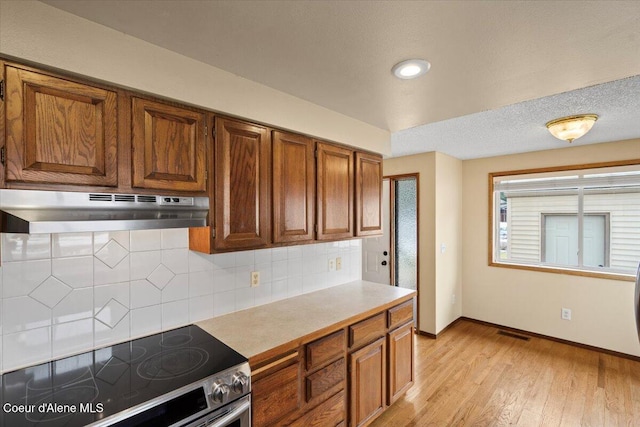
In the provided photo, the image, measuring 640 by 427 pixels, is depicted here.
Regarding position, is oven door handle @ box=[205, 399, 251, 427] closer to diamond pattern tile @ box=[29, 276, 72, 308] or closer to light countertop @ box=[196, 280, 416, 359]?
light countertop @ box=[196, 280, 416, 359]

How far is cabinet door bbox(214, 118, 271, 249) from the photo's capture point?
1608mm

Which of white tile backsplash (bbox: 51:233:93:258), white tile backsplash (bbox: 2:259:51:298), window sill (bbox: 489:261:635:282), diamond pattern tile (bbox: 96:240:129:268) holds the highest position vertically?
white tile backsplash (bbox: 51:233:93:258)

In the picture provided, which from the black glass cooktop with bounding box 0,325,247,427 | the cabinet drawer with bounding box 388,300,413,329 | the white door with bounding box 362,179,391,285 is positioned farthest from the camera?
the white door with bounding box 362,179,391,285

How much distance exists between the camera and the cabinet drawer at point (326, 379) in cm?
167

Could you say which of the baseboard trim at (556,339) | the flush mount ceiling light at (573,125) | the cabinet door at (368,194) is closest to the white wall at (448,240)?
the baseboard trim at (556,339)

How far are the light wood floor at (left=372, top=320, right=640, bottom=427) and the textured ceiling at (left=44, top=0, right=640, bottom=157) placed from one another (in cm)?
240

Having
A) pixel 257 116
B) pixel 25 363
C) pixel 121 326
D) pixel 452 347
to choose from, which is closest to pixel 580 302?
pixel 452 347

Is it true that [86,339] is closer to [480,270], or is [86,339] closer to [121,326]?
[121,326]

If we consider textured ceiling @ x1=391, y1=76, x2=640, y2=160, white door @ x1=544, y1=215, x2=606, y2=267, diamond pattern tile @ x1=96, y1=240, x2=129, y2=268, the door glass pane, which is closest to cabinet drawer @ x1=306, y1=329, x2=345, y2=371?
diamond pattern tile @ x1=96, y1=240, x2=129, y2=268

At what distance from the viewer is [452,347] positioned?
3.53m

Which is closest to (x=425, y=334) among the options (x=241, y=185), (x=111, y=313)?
(x=241, y=185)

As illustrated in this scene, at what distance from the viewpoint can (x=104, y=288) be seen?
4.88 ft

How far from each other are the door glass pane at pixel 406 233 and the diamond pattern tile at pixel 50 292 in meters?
3.62

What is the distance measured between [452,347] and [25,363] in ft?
12.4
